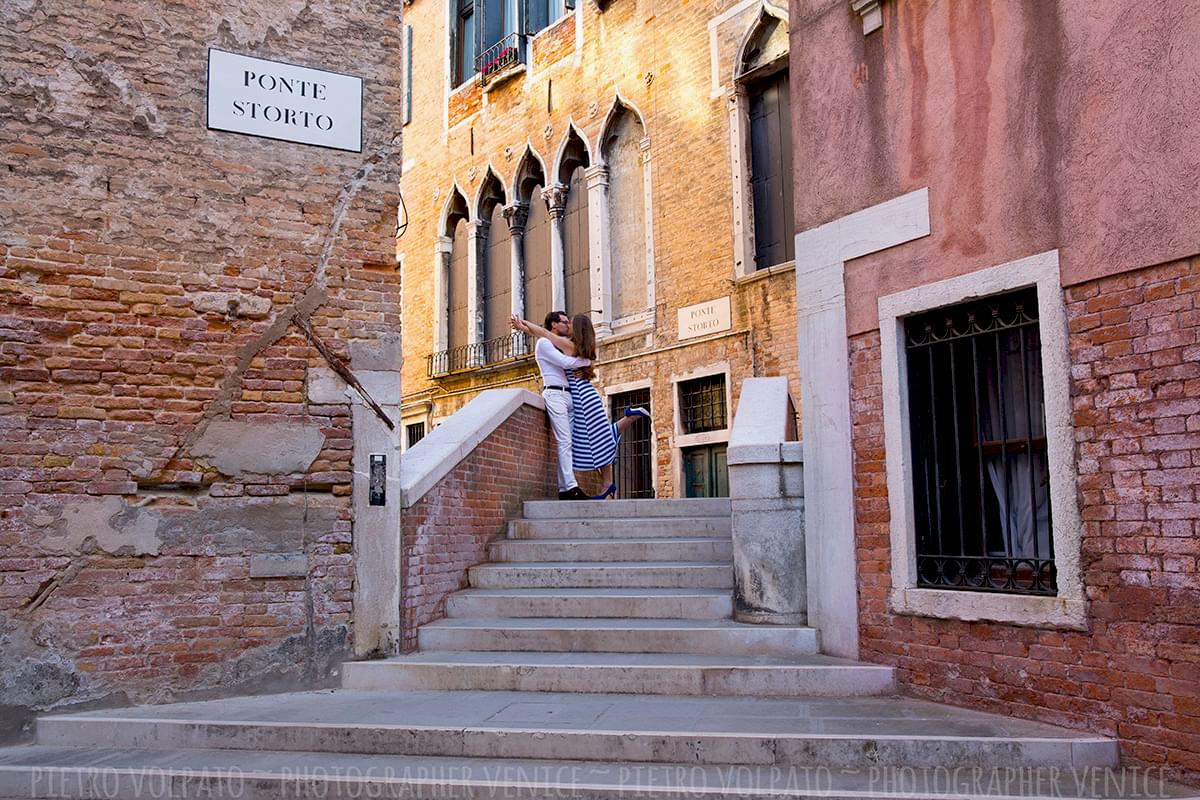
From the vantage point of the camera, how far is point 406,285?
66.9 ft

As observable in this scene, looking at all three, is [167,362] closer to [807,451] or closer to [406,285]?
[807,451]

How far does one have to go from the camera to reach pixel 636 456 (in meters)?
15.1

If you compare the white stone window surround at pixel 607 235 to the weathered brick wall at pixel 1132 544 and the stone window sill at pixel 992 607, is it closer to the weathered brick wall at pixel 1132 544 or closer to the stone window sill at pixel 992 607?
the stone window sill at pixel 992 607

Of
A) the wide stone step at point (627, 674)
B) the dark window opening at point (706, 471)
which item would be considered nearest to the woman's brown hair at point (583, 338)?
the wide stone step at point (627, 674)

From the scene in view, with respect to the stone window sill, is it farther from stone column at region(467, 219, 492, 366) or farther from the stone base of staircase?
stone column at region(467, 219, 492, 366)

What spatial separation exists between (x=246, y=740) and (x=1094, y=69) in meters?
5.32

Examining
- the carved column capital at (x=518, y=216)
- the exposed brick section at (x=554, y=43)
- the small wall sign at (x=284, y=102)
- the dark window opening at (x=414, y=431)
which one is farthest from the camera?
the dark window opening at (x=414, y=431)

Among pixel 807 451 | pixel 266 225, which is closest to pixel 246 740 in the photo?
pixel 266 225

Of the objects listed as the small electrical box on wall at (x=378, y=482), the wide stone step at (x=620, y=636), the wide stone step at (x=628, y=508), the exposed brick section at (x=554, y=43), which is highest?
the exposed brick section at (x=554, y=43)

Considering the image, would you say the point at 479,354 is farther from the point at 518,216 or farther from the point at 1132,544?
the point at 1132,544

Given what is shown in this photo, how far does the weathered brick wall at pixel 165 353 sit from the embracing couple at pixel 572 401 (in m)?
2.49

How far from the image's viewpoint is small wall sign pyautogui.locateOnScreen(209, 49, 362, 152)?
6703 millimetres

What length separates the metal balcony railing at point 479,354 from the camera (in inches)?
685

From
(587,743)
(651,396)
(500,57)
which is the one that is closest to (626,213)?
(651,396)
